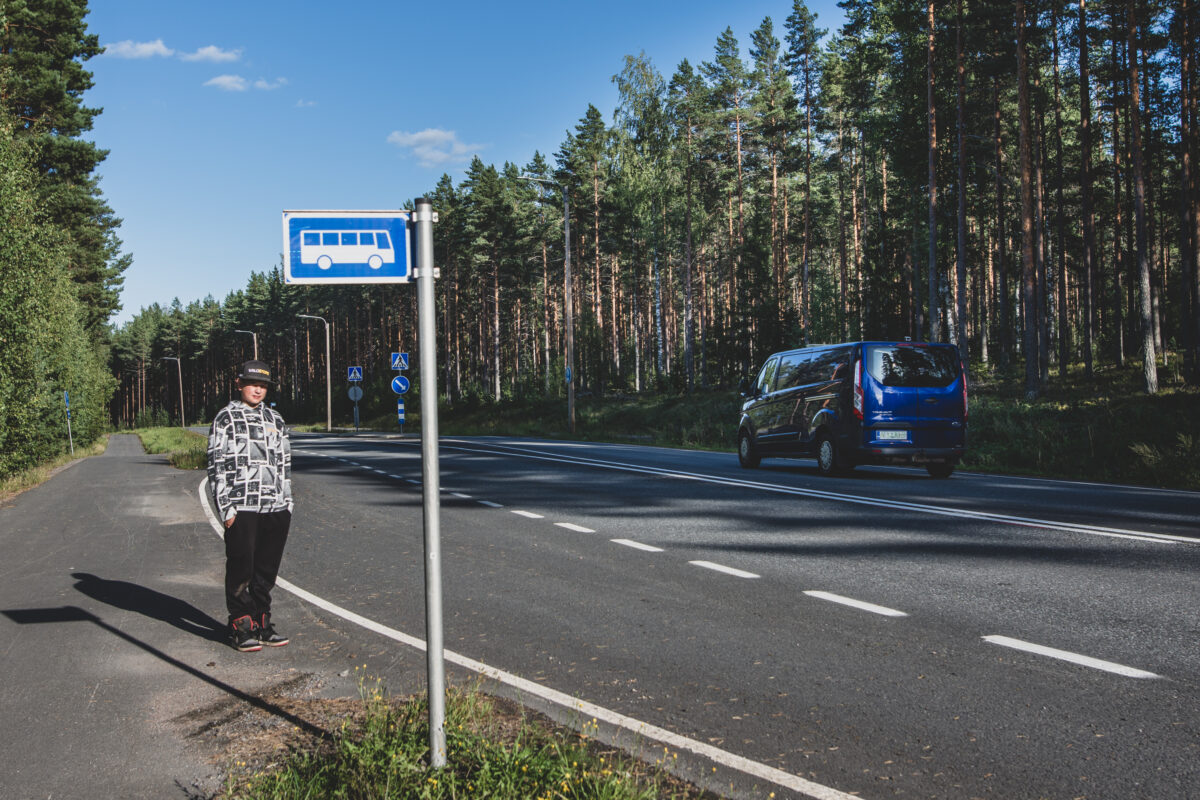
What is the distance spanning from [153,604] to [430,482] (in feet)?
17.1

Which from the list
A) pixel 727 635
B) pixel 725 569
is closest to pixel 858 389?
pixel 725 569

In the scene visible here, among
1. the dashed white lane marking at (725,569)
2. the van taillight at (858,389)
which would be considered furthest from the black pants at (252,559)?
the van taillight at (858,389)

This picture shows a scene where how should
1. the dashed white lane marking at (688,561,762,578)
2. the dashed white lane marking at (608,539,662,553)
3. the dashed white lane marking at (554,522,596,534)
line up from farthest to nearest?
the dashed white lane marking at (554,522,596,534) → the dashed white lane marking at (608,539,662,553) → the dashed white lane marking at (688,561,762,578)

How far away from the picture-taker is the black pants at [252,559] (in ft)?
19.6

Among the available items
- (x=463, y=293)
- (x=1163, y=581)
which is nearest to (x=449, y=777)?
(x=1163, y=581)

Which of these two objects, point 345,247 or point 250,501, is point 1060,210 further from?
point 345,247

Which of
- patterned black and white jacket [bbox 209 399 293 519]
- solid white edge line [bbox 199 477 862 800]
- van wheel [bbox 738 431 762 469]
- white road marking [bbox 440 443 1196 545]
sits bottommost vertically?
solid white edge line [bbox 199 477 862 800]

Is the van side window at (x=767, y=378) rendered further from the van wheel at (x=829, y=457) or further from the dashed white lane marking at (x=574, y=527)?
the dashed white lane marking at (x=574, y=527)

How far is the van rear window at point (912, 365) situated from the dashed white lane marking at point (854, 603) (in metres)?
8.24

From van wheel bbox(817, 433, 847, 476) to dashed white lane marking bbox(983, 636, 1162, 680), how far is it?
32.1ft

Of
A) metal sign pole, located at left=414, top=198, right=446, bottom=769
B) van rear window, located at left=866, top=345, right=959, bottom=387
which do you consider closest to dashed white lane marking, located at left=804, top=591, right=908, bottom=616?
metal sign pole, located at left=414, top=198, right=446, bottom=769

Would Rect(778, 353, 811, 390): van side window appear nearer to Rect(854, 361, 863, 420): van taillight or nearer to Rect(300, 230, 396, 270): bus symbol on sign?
Rect(854, 361, 863, 420): van taillight

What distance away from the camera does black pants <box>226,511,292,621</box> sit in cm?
597

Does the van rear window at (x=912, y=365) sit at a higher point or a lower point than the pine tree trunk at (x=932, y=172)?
lower
